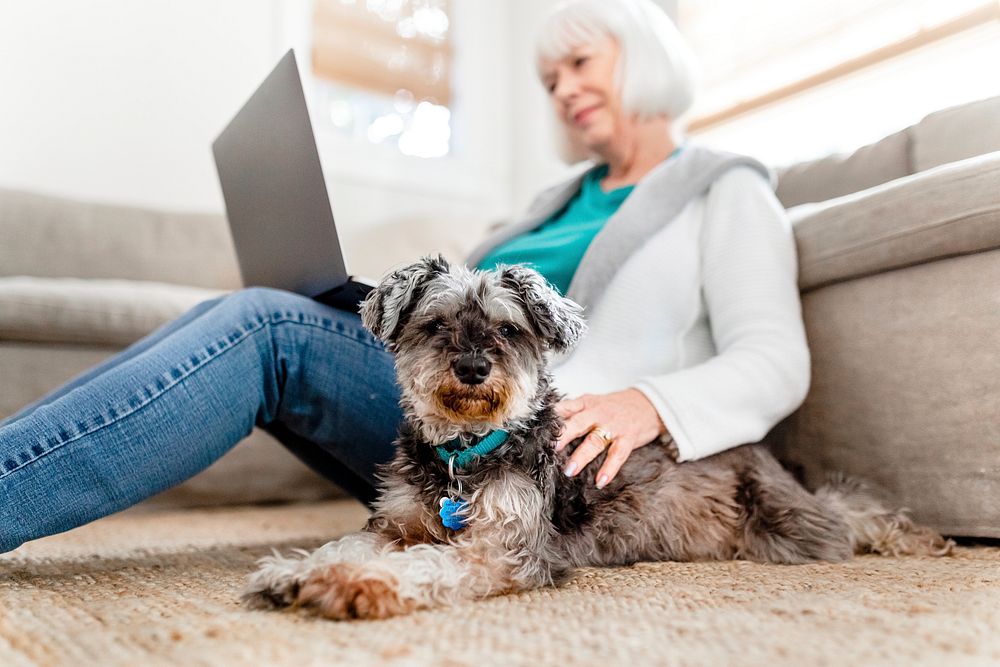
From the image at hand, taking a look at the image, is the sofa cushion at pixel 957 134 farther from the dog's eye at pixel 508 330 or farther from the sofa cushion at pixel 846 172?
the dog's eye at pixel 508 330

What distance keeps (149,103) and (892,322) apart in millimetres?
4706

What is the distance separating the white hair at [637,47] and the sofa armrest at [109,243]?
8.68 ft

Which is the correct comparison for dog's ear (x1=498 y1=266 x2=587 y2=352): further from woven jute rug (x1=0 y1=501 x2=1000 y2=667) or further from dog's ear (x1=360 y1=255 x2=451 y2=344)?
woven jute rug (x1=0 y1=501 x2=1000 y2=667)

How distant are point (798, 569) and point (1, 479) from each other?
5.36 feet

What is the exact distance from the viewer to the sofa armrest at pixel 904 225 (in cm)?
177

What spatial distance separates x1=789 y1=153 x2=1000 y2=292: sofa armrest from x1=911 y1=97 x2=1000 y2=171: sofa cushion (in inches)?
15.0

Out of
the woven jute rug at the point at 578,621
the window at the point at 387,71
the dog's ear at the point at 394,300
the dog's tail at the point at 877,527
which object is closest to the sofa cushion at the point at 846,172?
the dog's tail at the point at 877,527

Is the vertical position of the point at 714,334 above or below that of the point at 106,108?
below

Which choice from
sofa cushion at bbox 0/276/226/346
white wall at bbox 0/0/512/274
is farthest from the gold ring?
white wall at bbox 0/0/512/274

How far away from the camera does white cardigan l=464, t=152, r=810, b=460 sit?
6.11 feet

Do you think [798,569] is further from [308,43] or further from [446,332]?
[308,43]

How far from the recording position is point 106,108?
4.77 meters

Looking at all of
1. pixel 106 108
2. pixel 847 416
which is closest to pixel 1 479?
pixel 847 416

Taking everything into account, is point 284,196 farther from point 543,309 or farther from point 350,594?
point 350,594
